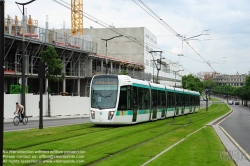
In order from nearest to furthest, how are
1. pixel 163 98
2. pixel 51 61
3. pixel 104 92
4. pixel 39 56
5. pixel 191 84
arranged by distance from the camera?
pixel 104 92, pixel 163 98, pixel 51 61, pixel 39 56, pixel 191 84

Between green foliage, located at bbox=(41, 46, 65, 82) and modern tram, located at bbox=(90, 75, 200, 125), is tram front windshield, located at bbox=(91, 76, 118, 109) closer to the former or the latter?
modern tram, located at bbox=(90, 75, 200, 125)

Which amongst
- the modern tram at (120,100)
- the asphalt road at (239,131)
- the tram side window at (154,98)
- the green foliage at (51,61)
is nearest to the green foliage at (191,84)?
the green foliage at (51,61)

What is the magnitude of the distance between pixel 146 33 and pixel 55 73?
194 ft

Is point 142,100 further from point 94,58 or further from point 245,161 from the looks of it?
point 94,58

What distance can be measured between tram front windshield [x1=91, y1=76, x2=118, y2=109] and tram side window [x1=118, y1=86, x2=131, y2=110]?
17.4 inches

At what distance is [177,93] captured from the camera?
142ft

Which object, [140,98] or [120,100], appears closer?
[120,100]

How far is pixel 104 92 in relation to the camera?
2472 cm

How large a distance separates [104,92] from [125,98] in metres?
1.40

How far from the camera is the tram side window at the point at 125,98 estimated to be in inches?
978

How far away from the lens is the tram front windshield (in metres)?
24.5

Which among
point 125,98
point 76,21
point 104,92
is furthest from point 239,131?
point 76,21

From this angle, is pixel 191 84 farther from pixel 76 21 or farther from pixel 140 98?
pixel 140 98

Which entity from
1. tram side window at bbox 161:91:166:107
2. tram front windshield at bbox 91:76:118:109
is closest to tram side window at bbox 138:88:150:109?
tram front windshield at bbox 91:76:118:109
